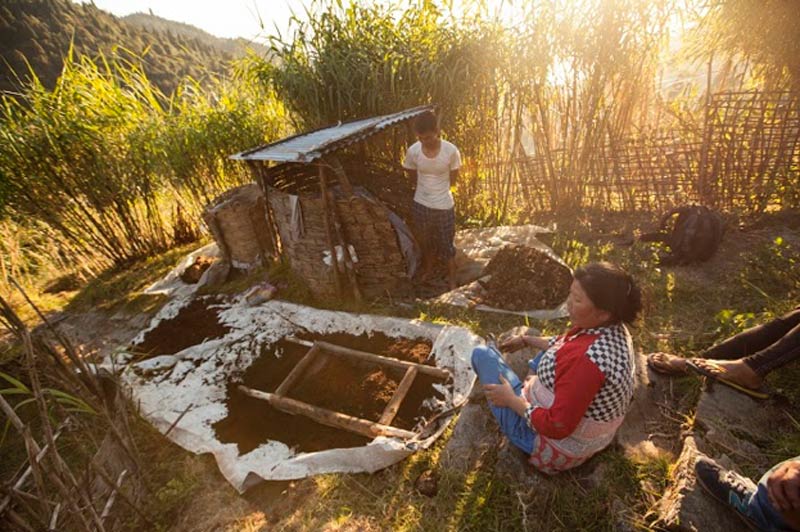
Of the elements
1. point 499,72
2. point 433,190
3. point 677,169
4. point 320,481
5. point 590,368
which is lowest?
point 320,481

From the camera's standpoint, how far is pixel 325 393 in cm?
293

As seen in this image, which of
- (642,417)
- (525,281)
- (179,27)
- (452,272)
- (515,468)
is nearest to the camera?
(515,468)

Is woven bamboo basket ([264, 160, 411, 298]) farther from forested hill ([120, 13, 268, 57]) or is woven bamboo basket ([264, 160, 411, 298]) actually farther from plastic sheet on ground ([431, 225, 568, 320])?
forested hill ([120, 13, 268, 57])

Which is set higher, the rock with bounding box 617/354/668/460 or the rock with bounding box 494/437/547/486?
the rock with bounding box 617/354/668/460

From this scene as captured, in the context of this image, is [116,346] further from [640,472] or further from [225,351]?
[640,472]

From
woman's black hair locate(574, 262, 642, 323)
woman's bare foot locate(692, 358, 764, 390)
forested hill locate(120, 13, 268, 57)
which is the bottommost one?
woman's bare foot locate(692, 358, 764, 390)

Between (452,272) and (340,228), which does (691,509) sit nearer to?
(452,272)

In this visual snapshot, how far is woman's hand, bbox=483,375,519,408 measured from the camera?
186cm

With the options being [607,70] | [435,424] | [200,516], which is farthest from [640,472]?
[607,70]

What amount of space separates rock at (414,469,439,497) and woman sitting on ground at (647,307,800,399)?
1.69 m

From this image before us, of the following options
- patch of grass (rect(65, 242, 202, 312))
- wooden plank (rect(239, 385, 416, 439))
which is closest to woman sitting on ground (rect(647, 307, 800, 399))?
wooden plank (rect(239, 385, 416, 439))

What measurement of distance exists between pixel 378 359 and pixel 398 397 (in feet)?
1.60

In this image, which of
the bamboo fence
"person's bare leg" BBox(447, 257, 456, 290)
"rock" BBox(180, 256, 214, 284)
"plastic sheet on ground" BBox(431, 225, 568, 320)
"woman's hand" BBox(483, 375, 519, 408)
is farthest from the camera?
"rock" BBox(180, 256, 214, 284)

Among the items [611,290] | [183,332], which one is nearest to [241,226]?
[183,332]
